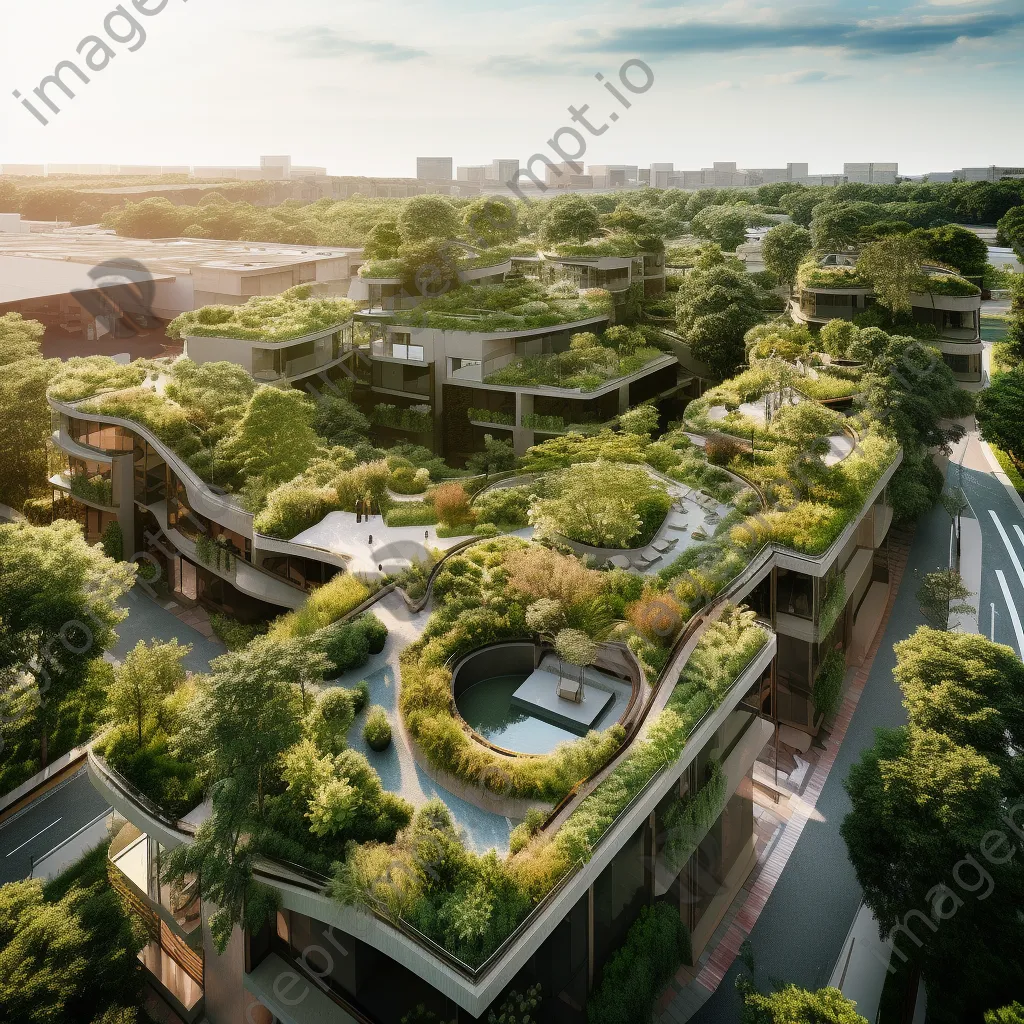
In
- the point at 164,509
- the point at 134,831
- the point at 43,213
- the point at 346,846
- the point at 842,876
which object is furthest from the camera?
the point at 43,213

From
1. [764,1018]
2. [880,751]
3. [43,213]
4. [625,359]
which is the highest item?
[43,213]

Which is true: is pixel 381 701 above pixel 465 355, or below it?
below

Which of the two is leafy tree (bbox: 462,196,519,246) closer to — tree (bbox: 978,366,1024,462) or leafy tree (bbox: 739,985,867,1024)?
tree (bbox: 978,366,1024,462)

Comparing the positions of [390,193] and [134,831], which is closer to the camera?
[134,831]

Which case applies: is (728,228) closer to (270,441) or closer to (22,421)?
(270,441)

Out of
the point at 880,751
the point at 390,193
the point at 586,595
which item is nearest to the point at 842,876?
the point at 880,751

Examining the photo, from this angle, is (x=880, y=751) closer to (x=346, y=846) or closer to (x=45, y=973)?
(x=346, y=846)

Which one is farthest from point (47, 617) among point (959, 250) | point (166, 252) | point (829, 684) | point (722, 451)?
point (959, 250)

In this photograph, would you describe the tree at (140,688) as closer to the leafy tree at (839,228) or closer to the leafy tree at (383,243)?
the leafy tree at (383,243)
